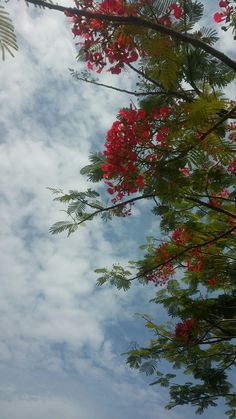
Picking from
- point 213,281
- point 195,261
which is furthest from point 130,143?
point 213,281

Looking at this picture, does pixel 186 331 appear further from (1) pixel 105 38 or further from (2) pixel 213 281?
(1) pixel 105 38

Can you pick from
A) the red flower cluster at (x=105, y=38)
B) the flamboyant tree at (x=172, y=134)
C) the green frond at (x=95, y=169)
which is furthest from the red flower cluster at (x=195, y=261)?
the red flower cluster at (x=105, y=38)

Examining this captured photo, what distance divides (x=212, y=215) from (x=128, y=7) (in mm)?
4084

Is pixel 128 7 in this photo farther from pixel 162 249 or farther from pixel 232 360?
pixel 232 360

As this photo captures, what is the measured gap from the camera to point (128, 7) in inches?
122

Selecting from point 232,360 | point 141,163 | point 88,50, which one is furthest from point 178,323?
point 88,50

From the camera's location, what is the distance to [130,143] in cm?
329

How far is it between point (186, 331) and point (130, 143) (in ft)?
13.9

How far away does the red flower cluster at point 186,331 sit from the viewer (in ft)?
20.5

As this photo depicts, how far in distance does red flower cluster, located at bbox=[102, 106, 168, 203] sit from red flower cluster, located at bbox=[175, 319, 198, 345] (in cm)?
375

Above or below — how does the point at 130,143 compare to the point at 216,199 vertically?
below

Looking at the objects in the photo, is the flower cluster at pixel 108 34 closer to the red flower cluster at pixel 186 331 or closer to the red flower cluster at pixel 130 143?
the red flower cluster at pixel 130 143

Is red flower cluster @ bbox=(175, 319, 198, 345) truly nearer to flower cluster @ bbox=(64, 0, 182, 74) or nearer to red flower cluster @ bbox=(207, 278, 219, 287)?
red flower cluster @ bbox=(207, 278, 219, 287)

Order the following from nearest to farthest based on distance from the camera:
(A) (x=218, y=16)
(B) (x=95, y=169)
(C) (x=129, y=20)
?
1. (C) (x=129, y=20)
2. (A) (x=218, y=16)
3. (B) (x=95, y=169)
